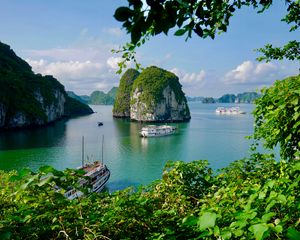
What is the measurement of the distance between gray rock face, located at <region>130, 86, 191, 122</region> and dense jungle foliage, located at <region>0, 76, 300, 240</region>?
95315 mm

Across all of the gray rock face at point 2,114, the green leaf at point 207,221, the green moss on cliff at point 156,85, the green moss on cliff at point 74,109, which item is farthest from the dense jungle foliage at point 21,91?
the green leaf at point 207,221

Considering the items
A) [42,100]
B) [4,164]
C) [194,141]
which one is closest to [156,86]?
[42,100]

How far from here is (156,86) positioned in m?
107

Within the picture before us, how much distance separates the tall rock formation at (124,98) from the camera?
11906 centimetres

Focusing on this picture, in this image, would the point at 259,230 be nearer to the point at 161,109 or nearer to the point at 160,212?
the point at 160,212

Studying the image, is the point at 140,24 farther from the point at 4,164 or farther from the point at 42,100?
the point at 42,100

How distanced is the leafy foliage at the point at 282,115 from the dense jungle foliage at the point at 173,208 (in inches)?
1.1

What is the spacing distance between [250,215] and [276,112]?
287 centimetres

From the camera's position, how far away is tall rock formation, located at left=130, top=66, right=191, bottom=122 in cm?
10144

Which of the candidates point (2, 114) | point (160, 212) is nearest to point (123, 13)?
point (160, 212)

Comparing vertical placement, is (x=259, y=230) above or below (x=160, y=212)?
above

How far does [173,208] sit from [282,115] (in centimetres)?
224

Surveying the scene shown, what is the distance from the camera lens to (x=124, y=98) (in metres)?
124

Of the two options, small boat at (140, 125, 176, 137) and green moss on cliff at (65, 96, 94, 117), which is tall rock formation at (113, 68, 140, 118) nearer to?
green moss on cliff at (65, 96, 94, 117)
